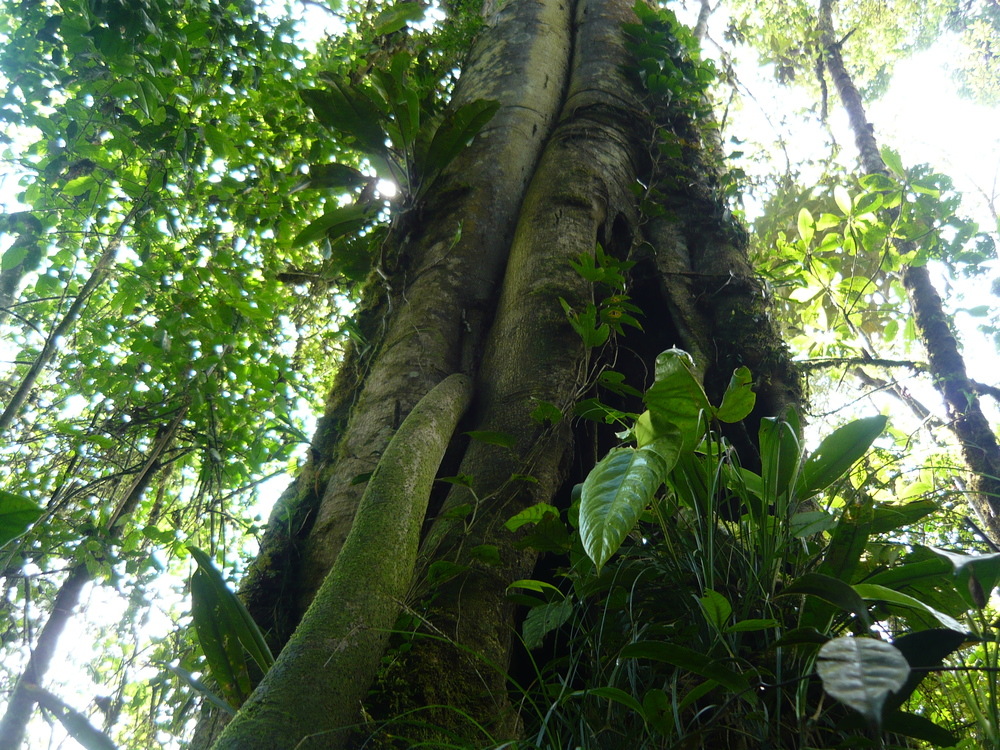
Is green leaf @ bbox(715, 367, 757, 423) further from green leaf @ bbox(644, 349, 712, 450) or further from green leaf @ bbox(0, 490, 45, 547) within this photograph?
green leaf @ bbox(0, 490, 45, 547)

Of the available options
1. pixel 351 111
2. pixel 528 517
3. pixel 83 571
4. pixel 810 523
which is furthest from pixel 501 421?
pixel 83 571

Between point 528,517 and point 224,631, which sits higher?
point 528,517

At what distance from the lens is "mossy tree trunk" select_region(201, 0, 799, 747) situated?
1.34 meters

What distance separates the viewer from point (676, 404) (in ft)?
3.70

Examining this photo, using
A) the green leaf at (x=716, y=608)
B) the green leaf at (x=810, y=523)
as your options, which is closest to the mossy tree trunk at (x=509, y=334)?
the green leaf at (x=716, y=608)

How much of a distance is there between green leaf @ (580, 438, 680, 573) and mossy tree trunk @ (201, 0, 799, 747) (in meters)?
0.29

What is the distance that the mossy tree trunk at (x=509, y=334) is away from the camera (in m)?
1.34

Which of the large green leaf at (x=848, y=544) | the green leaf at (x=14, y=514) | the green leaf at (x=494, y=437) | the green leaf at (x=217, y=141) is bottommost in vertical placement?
the large green leaf at (x=848, y=544)

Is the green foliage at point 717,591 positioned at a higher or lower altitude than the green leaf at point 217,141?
lower

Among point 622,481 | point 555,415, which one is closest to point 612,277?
point 555,415

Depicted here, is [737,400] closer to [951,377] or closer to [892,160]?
[892,160]

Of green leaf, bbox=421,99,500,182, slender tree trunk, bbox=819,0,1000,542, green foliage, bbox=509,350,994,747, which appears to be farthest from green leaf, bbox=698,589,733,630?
slender tree trunk, bbox=819,0,1000,542

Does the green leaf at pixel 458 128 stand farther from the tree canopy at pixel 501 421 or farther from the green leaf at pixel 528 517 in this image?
the green leaf at pixel 528 517

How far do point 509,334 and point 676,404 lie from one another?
98cm
